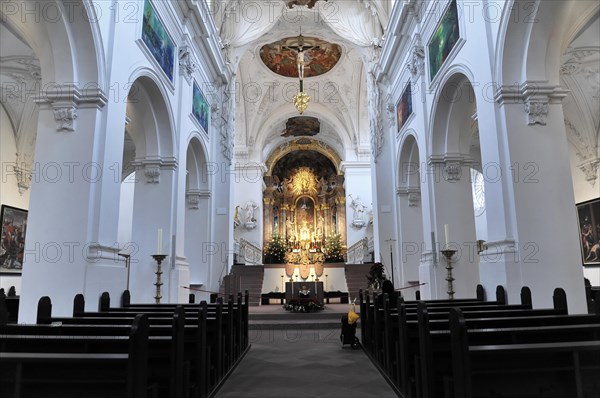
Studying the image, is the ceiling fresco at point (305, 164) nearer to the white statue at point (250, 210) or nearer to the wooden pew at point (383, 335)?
the white statue at point (250, 210)

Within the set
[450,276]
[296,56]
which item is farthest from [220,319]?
[296,56]

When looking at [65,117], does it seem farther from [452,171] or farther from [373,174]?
[373,174]

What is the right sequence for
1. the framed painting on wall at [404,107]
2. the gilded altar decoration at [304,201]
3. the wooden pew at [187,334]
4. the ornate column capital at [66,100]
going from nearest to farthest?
1. the wooden pew at [187,334]
2. the ornate column capital at [66,100]
3. the framed painting on wall at [404,107]
4. the gilded altar decoration at [304,201]

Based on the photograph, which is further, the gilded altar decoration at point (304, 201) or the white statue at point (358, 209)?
the gilded altar decoration at point (304, 201)

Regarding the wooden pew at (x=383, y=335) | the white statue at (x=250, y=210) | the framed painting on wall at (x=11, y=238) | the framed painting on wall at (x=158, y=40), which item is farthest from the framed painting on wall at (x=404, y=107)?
the white statue at (x=250, y=210)

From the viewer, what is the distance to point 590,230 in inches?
499

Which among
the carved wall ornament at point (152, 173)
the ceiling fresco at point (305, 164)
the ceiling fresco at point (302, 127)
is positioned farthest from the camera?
the ceiling fresco at point (305, 164)

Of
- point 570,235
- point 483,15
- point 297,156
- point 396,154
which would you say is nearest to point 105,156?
point 483,15

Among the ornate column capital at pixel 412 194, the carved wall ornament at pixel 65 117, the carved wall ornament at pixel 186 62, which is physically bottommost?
the carved wall ornament at pixel 65 117

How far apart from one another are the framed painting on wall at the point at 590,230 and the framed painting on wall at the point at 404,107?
6.04 metres

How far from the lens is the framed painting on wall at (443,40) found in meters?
7.81

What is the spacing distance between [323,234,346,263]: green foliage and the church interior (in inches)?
213

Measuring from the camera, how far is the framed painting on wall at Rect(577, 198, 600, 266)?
488 inches

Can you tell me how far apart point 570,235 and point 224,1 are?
38.6 feet
